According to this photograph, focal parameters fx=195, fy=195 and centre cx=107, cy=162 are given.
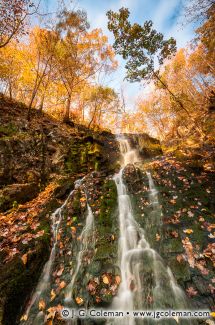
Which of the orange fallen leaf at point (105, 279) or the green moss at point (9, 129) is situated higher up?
the green moss at point (9, 129)

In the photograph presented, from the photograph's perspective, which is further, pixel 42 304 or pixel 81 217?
pixel 81 217

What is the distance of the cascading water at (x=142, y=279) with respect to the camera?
3900mm

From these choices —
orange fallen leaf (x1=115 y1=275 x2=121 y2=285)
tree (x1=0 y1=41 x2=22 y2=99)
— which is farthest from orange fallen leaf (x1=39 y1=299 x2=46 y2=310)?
tree (x1=0 y1=41 x2=22 y2=99)

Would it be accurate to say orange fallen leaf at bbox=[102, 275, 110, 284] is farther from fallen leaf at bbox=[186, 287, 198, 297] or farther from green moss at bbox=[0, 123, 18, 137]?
green moss at bbox=[0, 123, 18, 137]

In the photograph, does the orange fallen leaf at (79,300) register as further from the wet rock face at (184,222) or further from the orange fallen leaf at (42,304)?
the wet rock face at (184,222)

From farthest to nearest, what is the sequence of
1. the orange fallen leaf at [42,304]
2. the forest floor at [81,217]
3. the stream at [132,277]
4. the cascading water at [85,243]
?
the cascading water at [85,243]
the forest floor at [81,217]
the orange fallen leaf at [42,304]
the stream at [132,277]

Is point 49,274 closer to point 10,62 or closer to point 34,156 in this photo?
point 34,156

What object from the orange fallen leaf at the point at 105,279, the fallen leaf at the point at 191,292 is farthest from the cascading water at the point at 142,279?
the orange fallen leaf at the point at 105,279

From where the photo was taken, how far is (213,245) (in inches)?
185

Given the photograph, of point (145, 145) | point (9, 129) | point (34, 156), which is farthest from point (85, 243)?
point (145, 145)

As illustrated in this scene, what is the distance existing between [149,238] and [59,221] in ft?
Answer: 9.15

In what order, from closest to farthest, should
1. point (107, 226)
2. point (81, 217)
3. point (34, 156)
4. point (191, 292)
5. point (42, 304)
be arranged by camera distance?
1. point (191, 292)
2. point (42, 304)
3. point (107, 226)
4. point (81, 217)
5. point (34, 156)

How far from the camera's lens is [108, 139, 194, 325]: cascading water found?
3900mm

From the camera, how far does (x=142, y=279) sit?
14.4 feet
